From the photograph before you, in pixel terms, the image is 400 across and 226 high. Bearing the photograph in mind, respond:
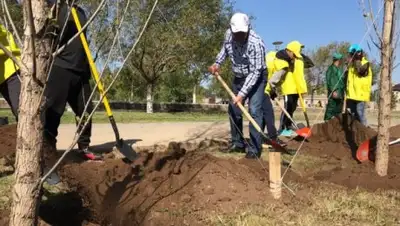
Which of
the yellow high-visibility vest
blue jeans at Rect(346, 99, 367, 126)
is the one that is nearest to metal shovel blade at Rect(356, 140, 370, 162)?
the yellow high-visibility vest

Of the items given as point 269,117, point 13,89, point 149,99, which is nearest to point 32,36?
point 13,89

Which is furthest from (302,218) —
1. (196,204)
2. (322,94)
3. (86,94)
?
(322,94)

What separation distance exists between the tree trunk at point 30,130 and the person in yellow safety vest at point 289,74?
617cm

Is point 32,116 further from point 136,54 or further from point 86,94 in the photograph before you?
point 136,54

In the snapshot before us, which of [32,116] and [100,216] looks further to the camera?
[100,216]

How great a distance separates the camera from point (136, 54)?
24062 mm

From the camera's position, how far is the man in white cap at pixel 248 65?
17.2ft

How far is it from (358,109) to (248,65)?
3208 millimetres

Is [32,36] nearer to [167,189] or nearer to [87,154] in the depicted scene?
[167,189]

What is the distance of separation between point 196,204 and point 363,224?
46.5 inches

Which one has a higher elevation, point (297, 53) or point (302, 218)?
point (297, 53)

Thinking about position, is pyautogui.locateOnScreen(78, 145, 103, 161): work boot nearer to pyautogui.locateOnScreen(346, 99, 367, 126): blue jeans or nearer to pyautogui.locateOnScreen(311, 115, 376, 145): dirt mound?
pyautogui.locateOnScreen(311, 115, 376, 145): dirt mound

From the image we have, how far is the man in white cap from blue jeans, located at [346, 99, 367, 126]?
9.41 ft

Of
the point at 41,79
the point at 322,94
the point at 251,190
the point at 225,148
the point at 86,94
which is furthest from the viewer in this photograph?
the point at 322,94
